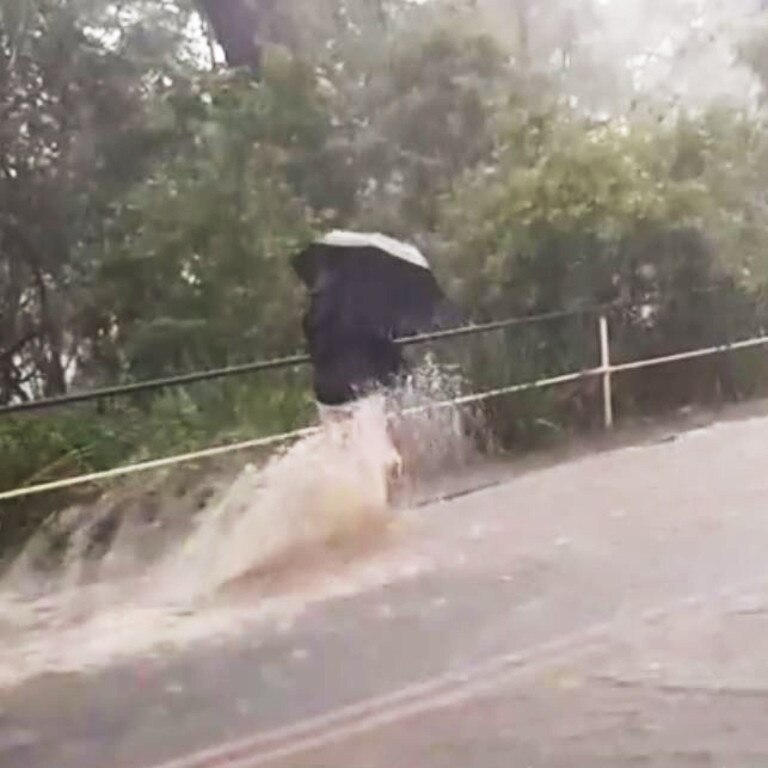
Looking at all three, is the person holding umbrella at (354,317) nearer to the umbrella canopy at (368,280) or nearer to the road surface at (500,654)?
the umbrella canopy at (368,280)

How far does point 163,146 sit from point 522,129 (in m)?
0.53

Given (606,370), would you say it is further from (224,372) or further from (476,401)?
(224,372)

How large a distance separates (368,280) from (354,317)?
49 mm

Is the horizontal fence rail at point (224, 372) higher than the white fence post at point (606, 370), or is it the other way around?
the horizontal fence rail at point (224, 372)

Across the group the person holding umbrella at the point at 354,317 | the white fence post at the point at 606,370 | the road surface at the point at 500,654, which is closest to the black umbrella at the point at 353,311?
the person holding umbrella at the point at 354,317

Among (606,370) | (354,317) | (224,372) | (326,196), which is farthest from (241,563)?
(606,370)

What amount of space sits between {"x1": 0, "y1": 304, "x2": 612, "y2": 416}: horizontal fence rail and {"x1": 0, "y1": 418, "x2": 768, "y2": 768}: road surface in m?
0.20

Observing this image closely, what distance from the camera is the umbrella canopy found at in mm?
2104

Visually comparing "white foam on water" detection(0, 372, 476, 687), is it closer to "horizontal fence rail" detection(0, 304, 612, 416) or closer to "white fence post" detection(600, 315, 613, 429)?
"horizontal fence rail" detection(0, 304, 612, 416)

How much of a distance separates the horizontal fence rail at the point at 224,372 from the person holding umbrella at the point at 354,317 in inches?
1.1

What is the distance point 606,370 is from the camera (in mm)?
2396

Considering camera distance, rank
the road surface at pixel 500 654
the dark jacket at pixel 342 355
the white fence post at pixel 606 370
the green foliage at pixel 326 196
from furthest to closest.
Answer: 1. the white fence post at pixel 606 370
2. the dark jacket at pixel 342 355
3. the green foliage at pixel 326 196
4. the road surface at pixel 500 654

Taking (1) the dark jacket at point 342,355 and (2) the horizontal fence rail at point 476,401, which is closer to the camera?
(2) the horizontal fence rail at point 476,401

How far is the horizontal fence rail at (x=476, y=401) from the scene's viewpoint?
1.92m
